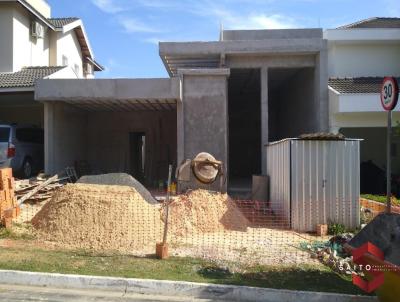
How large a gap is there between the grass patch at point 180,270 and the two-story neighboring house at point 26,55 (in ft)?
37.6

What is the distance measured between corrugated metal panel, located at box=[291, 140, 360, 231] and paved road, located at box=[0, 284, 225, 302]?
598 centimetres

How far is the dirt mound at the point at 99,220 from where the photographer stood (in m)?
9.52

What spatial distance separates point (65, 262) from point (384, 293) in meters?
4.93

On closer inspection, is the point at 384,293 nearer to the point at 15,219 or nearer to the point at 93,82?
the point at 15,219

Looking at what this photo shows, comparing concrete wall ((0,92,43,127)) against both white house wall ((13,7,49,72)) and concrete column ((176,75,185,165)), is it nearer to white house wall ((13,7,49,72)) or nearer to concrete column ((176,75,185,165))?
white house wall ((13,7,49,72))

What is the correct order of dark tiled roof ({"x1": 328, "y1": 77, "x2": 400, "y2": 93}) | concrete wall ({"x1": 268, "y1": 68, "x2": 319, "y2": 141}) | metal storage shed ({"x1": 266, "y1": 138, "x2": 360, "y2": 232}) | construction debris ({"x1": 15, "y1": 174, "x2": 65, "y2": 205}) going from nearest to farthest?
metal storage shed ({"x1": 266, "y1": 138, "x2": 360, "y2": 232}), construction debris ({"x1": 15, "y1": 174, "x2": 65, "y2": 205}), dark tiled roof ({"x1": 328, "y1": 77, "x2": 400, "y2": 93}), concrete wall ({"x1": 268, "y1": 68, "x2": 319, "y2": 141})

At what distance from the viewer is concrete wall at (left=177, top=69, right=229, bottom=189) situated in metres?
16.6

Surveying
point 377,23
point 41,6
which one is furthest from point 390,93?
point 41,6

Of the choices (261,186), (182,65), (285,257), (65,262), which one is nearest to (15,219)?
(65,262)

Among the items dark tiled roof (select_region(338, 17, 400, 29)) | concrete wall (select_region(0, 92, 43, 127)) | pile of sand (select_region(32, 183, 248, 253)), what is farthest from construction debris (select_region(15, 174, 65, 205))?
dark tiled roof (select_region(338, 17, 400, 29))

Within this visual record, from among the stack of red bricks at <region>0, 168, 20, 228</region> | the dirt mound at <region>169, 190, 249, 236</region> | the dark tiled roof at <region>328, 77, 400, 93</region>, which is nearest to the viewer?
the stack of red bricks at <region>0, 168, 20, 228</region>

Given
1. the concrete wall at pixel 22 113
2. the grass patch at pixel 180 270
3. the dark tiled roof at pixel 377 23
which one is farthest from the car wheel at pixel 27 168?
the dark tiled roof at pixel 377 23

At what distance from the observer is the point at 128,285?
679cm

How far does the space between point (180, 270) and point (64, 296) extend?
1862 mm
